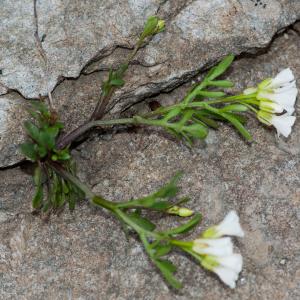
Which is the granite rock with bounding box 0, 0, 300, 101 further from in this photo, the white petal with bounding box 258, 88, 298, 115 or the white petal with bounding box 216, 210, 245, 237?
the white petal with bounding box 216, 210, 245, 237

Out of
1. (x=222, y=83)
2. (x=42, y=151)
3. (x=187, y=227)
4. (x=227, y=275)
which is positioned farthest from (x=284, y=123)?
(x=42, y=151)

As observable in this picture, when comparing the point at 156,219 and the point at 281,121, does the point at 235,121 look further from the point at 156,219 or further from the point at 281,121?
the point at 156,219

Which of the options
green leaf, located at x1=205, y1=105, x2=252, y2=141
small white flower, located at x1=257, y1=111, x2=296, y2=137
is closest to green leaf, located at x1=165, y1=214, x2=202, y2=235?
green leaf, located at x1=205, y1=105, x2=252, y2=141

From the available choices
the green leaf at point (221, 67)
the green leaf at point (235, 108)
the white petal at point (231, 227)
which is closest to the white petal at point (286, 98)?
the green leaf at point (235, 108)

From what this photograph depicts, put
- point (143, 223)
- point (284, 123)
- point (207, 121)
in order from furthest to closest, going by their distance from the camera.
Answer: point (207, 121), point (284, 123), point (143, 223)

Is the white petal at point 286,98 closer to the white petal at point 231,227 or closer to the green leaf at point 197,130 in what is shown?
the green leaf at point 197,130

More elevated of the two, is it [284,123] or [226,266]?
[284,123]

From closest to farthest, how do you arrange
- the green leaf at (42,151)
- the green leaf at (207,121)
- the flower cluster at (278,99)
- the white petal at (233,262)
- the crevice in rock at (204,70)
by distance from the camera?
the white petal at (233,262) → the green leaf at (42,151) → the flower cluster at (278,99) → the green leaf at (207,121) → the crevice in rock at (204,70)

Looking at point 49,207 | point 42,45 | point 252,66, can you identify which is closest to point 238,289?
point 49,207
